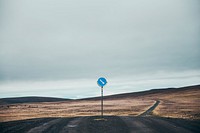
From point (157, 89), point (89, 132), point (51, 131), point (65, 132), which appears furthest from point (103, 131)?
point (157, 89)

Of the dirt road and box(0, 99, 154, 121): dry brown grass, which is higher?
the dirt road

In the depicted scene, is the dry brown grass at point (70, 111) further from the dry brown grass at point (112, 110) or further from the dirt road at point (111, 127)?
the dirt road at point (111, 127)

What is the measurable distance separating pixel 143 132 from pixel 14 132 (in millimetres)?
7574

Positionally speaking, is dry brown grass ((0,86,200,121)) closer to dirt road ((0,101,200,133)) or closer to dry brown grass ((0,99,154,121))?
dry brown grass ((0,99,154,121))

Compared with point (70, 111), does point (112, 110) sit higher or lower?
higher

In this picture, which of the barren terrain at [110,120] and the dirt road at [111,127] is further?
the barren terrain at [110,120]

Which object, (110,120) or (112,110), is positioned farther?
(112,110)

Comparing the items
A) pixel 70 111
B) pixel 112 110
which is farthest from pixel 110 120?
pixel 70 111

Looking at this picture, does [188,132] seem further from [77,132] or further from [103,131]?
[77,132]

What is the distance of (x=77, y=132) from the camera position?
13.8m

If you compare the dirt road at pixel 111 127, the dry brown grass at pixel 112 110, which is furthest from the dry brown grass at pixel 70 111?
the dirt road at pixel 111 127

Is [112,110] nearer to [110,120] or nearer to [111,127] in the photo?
[110,120]

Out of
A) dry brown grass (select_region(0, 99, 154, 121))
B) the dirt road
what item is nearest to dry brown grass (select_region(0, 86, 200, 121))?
dry brown grass (select_region(0, 99, 154, 121))

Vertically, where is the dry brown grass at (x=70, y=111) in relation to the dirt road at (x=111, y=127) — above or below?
below
